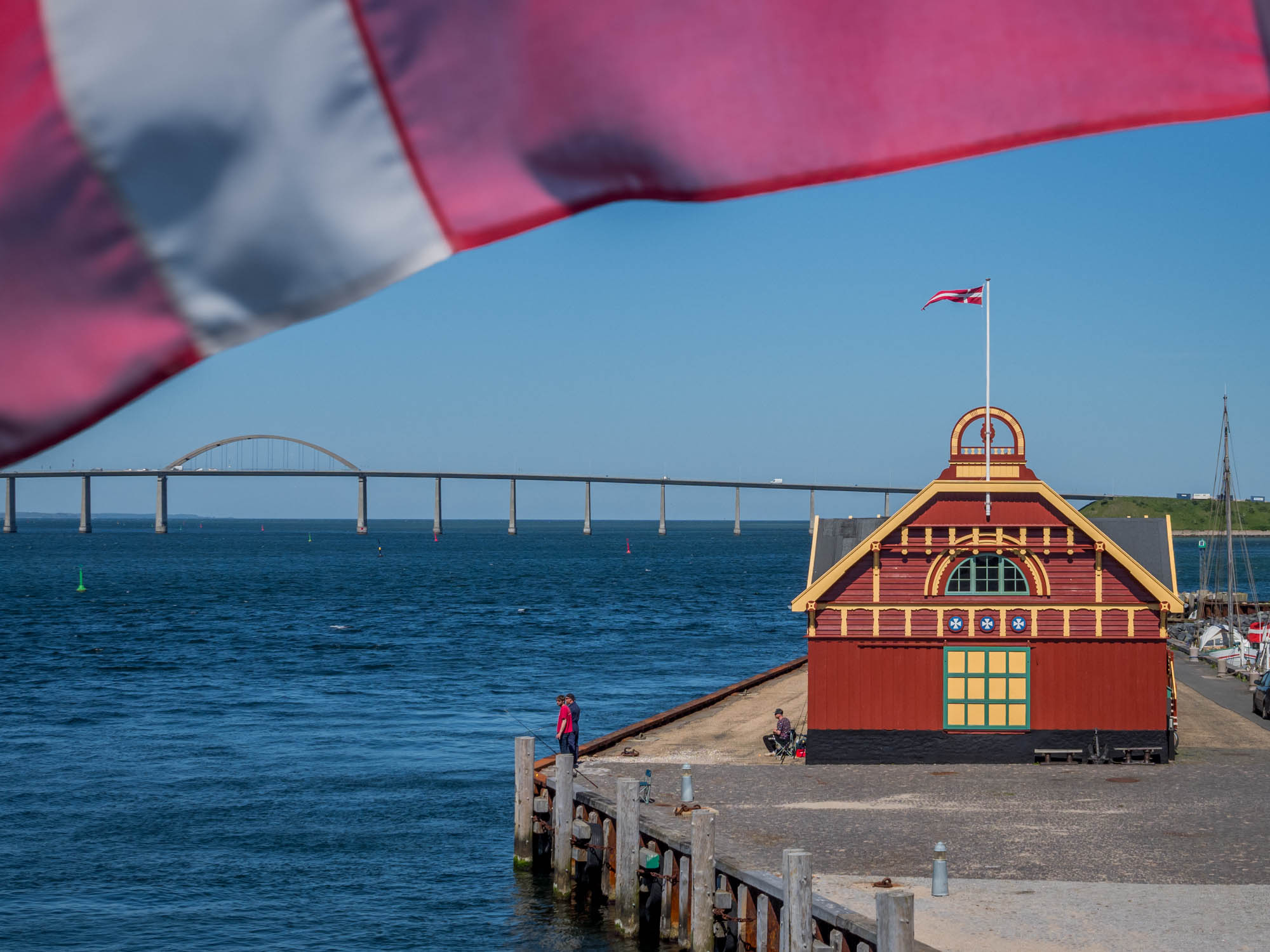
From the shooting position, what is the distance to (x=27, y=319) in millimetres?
3457

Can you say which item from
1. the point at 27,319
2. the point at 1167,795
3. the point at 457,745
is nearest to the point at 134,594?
the point at 457,745

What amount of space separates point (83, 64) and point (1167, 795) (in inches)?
→ 1096

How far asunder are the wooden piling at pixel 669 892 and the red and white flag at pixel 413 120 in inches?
825

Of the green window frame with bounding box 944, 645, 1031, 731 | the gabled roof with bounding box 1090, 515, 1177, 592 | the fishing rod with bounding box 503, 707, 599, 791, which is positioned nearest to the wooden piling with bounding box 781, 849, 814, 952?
the fishing rod with bounding box 503, 707, 599, 791

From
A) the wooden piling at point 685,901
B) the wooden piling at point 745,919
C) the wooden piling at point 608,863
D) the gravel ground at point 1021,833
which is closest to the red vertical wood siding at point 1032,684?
the gravel ground at point 1021,833

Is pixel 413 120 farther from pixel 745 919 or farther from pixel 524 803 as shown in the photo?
pixel 524 803

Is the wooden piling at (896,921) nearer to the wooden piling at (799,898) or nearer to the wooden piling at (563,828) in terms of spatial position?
the wooden piling at (799,898)

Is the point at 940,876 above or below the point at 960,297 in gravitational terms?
below

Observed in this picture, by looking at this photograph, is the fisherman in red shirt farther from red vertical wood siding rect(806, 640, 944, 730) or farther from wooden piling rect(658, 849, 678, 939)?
wooden piling rect(658, 849, 678, 939)

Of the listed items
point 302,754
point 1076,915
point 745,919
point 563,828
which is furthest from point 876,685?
point 302,754

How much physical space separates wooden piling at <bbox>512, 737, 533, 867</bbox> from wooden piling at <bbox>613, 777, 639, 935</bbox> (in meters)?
3.40

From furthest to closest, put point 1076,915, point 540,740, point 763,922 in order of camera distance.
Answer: point 540,740, point 763,922, point 1076,915

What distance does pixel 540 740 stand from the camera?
1837 inches

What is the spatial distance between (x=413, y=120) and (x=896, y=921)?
13.5 meters
